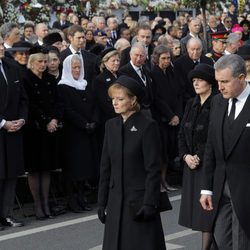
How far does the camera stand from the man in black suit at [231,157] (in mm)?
6328

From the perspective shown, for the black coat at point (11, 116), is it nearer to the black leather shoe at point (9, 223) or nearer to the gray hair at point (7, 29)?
the black leather shoe at point (9, 223)

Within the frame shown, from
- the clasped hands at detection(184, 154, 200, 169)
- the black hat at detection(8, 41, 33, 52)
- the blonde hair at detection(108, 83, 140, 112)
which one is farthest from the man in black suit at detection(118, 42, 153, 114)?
the blonde hair at detection(108, 83, 140, 112)

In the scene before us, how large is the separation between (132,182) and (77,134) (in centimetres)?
411

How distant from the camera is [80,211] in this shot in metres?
10.5

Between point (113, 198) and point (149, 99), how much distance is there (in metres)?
5.18

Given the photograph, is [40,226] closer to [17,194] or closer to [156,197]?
[17,194]

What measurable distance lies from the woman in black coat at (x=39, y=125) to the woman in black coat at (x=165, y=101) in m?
2.11

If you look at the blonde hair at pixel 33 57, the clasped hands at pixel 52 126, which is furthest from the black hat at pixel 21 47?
the clasped hands at pixel 52 126

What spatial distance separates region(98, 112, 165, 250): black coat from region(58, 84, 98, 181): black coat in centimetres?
384

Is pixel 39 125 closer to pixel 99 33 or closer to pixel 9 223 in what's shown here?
pixel 9 223

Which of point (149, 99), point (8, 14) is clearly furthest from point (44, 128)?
point (8, 14)

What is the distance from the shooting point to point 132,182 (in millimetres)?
6578

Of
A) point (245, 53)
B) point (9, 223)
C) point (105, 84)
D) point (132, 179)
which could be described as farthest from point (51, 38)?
point (132, 179)

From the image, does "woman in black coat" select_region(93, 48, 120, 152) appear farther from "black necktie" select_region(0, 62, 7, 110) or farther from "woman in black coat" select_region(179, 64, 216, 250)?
"woman in black coat" select_region(179, 64, 216, 250)
